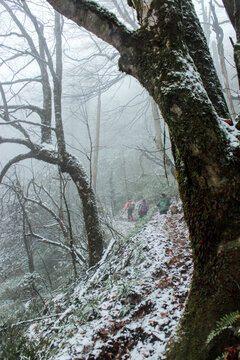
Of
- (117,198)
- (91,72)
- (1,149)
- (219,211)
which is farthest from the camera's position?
(1,149)

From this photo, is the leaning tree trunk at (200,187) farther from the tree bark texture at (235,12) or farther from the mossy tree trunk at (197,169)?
the tree bark texture at (235,12)

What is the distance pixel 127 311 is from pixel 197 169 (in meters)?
2.25

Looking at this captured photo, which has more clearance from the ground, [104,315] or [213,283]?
[213,283]

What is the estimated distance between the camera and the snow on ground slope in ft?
6.98

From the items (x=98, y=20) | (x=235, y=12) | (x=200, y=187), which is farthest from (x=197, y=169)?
(x=235, y=12)

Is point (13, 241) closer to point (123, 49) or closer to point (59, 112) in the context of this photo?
point (59, 112)

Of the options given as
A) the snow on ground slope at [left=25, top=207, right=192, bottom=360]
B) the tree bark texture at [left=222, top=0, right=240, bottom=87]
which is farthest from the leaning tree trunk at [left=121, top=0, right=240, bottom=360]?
the tree bark texture at [left=222, top=0, right=240, bottom=87]

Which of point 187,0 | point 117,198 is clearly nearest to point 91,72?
point 187,0

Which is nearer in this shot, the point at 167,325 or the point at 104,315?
the point at 167,325

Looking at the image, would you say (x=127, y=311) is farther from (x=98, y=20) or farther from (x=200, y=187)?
(x=98, y=20)

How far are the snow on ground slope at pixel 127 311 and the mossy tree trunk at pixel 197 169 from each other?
0.62 m

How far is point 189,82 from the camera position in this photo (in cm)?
152

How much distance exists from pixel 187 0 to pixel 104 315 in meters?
3.87

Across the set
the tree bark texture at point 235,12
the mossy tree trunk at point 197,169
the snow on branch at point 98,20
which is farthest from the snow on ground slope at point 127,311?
the tree bark texture at point 235,12
